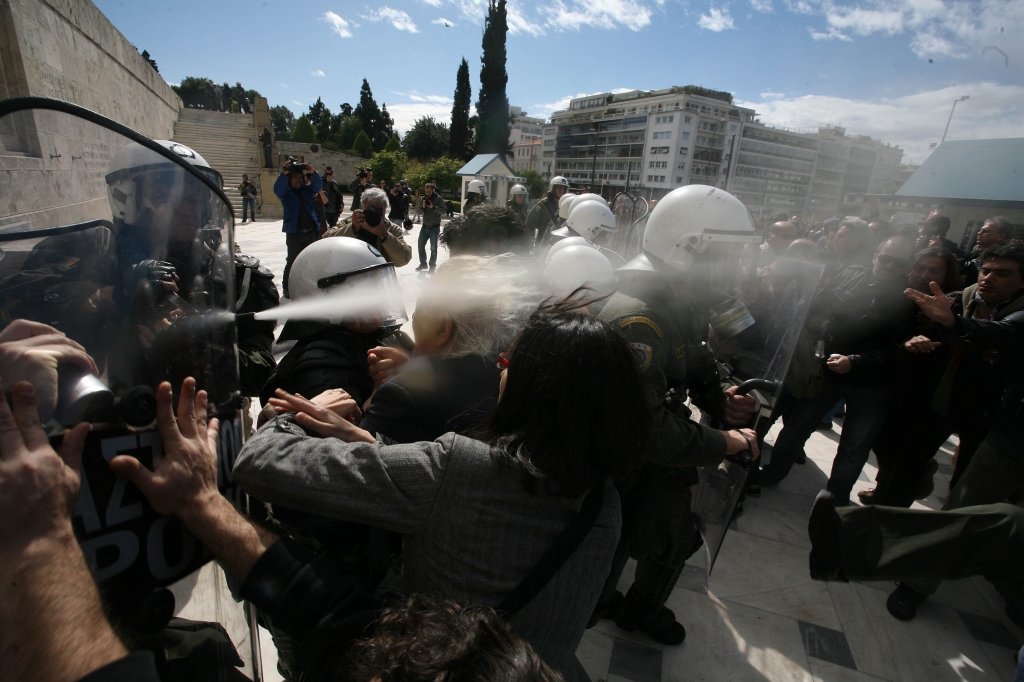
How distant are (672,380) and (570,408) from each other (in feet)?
3.93

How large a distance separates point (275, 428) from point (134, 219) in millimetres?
496

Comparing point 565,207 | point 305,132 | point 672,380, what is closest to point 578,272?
point 672,380

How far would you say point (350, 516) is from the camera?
1017 millimetres

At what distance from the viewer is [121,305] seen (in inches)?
35.2

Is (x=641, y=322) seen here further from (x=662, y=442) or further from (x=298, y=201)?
(x=298, y=201)

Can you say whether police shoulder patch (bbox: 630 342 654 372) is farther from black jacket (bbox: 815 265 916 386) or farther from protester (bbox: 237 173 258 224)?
protester (bbox: 237 173 258 224)

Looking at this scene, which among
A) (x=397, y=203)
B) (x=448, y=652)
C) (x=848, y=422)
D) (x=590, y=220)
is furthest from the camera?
(x=397, y=203)

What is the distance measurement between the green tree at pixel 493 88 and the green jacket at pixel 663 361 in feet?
181

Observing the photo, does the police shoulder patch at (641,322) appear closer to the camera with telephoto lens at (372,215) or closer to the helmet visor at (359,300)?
the helmet visor at (359,300)

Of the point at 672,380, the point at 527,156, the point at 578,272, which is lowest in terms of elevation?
the point at 672,380

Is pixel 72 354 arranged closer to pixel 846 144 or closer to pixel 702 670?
pixel 702 670

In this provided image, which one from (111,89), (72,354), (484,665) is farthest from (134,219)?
(111,89)

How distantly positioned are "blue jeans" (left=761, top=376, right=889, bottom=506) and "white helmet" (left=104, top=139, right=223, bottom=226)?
3598 mm

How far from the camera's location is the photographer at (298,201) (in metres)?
5.87
